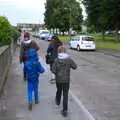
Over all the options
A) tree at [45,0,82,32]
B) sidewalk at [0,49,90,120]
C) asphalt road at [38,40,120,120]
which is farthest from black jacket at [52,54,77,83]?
tree at [45,0,82,32]

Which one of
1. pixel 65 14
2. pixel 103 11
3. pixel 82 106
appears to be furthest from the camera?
pixel 65 14

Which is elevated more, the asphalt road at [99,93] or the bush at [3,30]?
the bush at [3,30]

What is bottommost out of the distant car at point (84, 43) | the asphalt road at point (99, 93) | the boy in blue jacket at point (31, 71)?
the distant car at point (84, 43)

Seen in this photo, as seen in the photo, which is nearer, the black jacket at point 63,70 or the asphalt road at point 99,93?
the black jacket at point 63,70

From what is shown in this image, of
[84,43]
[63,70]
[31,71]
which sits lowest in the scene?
[84,43]

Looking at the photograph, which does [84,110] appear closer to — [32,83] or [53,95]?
[32,83]

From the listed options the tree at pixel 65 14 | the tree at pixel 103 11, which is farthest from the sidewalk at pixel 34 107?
the tree at pixel 65 14

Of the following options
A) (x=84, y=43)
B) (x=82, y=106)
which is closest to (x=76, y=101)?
(x=82, y=106)

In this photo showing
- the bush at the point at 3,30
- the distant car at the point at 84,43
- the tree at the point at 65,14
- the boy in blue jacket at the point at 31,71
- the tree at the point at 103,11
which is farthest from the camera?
the tree at the point at 65,14

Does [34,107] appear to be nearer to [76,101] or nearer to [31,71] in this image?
[31,71]

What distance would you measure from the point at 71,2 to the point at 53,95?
9407cm

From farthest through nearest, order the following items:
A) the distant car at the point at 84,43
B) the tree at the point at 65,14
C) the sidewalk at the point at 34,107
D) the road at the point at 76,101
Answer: the tree at the point at 65,14 < the distant car at the point at 84,43 < the road at the point at 76,101 < the sidewalk at the point at 34,107

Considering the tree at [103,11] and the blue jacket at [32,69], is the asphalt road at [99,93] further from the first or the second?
the tree at [103,11]

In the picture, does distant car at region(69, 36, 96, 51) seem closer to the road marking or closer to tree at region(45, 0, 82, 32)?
the road marking
